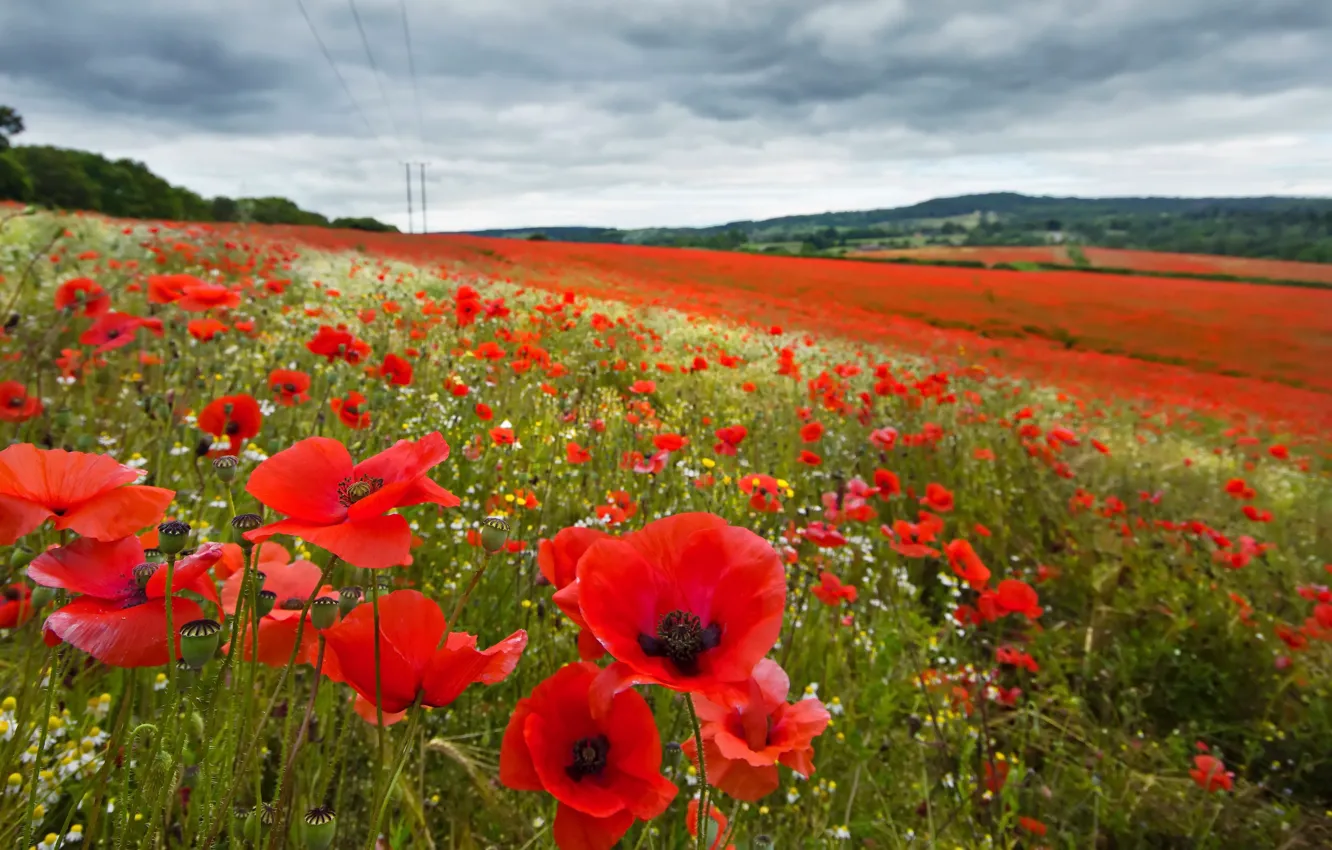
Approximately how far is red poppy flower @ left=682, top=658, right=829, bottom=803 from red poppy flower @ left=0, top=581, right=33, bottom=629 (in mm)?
1120

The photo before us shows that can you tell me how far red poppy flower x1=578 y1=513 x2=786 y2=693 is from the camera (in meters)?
0.78

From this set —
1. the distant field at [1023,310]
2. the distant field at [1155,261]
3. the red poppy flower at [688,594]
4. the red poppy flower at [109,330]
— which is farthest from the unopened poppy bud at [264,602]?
the distant field at [1155,261]

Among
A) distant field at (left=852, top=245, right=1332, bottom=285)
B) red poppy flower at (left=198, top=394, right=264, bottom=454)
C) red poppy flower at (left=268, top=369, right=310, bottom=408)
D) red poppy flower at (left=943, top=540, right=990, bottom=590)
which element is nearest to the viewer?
red poppy flower at (left=198, top=394, right=264, bottom=454)

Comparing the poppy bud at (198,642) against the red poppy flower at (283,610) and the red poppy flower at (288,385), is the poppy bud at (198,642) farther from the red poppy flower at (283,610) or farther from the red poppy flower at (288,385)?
A: the red poppy flower at (288,385)

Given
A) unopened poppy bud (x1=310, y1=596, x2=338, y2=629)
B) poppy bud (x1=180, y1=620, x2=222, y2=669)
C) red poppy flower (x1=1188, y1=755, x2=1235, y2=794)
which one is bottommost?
red poppy flower (x1=1188, y1=755, x2=1235, y2=794)

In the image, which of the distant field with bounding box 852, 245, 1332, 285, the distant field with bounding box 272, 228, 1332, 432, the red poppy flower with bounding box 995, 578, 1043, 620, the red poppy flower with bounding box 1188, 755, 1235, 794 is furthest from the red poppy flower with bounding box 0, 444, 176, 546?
the distant field with bounding box 852, 245, 1332, 285

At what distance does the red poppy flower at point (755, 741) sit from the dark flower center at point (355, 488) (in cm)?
50

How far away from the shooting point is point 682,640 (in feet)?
2.80

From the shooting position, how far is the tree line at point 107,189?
3225cm

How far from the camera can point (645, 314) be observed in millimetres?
10445

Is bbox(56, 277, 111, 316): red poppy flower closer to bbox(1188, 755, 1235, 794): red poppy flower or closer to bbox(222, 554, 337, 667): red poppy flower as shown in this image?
bbox(222, 554, 337, 667): red poppy flower

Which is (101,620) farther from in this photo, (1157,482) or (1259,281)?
(1259,281)

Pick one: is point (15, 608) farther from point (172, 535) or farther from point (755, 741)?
point (755, 741)

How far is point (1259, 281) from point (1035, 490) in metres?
A: 25.5
